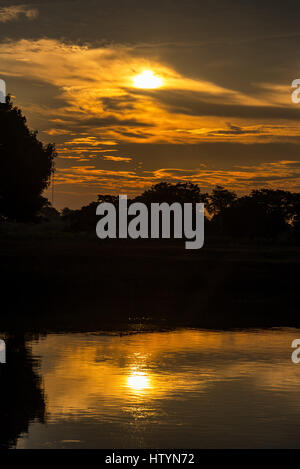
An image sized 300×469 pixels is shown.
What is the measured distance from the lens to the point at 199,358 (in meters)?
17.4

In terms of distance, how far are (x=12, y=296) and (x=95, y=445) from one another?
21.8 metres

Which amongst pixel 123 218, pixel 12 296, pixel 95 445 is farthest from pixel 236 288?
pixel 123 218

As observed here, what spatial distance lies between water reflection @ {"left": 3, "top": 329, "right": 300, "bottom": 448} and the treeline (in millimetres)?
93934

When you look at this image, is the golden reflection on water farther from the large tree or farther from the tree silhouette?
the tree silhouette

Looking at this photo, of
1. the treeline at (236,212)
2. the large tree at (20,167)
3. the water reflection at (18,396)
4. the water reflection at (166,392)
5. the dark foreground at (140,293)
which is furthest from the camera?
the treeline at (236,212)

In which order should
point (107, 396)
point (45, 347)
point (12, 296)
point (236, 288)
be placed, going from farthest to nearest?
1. point (236, 288)
2. point (12, 296)
3. point (45, 347)
4. point (107, 396)

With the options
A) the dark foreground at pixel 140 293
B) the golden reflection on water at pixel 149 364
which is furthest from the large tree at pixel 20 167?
the golden reflection on water at pixel 149 364

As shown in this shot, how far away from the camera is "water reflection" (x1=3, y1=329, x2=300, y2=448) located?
35.7ft

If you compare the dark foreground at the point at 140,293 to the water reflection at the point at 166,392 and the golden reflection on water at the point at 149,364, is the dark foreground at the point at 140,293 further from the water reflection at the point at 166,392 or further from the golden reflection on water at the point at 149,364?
the water reflection at the point at 166,392

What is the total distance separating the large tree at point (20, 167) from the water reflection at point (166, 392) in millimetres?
25148

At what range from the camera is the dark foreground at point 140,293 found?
2461 cm

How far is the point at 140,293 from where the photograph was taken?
3488 centimetres

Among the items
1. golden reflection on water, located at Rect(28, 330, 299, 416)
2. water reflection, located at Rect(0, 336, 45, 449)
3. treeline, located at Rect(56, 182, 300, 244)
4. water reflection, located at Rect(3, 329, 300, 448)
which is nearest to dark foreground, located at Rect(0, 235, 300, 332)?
golden reflection on water, located at Rect(28, 330, 299, 416)
